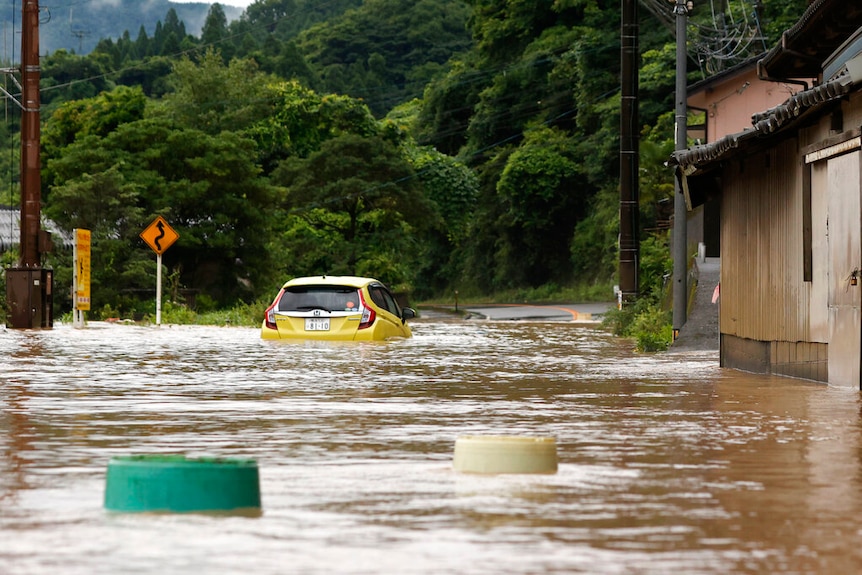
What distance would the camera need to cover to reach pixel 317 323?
80.2ft

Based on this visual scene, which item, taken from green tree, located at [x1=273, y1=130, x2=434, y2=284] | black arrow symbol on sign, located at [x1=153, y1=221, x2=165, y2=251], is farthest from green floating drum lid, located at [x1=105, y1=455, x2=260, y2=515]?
green tree, located at [x1=273, y1=130, x2=434, y2=284]

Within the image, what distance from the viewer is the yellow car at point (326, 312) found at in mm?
24469

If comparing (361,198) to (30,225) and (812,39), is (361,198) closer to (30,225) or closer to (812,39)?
(30,225)

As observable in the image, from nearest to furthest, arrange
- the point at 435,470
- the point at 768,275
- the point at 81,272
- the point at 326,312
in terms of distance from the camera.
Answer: the point at 435,470, the point at 768,275, the point at 326,312, the point at 81,272

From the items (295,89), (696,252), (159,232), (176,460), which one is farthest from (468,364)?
(295,89)

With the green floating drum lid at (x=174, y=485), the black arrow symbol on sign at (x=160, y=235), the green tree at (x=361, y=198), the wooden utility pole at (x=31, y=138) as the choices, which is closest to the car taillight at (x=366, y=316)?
the wooden utility pole at (x=31, y=138)

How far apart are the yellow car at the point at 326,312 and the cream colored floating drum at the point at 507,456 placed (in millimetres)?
15768

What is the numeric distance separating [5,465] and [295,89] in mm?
74142

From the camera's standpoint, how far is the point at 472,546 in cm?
629

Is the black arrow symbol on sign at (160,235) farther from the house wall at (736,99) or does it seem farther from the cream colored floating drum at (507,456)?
the cream colored floating drum at (507,456)

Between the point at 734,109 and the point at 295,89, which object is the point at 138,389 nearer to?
the point at 734,109

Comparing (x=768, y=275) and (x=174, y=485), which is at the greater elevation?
(x=768, y=275)

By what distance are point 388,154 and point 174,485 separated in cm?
6056

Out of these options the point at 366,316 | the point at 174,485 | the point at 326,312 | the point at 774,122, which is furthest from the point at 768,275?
the point at 174,485
